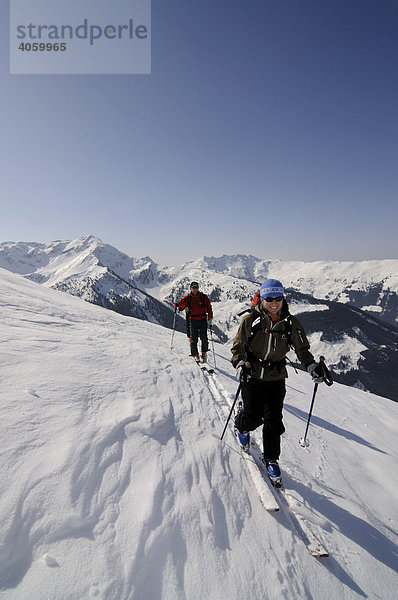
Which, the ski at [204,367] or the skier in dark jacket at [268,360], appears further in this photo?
the ski at [204,367]

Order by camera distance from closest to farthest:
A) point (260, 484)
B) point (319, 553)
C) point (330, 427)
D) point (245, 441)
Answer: point (319, 553)
point (260, 484)
point (245, 441)
point (330, 427)

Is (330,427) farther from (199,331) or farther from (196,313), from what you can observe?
(196,313)

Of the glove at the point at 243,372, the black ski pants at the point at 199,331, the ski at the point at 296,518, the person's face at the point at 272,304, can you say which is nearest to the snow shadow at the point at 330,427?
the ski at the point at 296,518

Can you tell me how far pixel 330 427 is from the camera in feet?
25.6

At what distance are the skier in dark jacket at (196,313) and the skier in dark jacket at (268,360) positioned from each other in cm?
630

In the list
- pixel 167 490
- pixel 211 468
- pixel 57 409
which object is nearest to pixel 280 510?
pixel 211 468

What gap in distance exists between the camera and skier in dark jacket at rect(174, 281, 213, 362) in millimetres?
11148

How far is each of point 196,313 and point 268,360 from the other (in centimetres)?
673

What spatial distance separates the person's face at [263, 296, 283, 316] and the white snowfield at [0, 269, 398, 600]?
3.02 meters

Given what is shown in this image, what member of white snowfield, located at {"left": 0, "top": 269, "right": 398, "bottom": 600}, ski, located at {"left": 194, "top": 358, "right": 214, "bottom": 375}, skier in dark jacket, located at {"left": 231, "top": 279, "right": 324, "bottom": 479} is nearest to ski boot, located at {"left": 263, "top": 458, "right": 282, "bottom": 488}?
skier in dark jacket, located at {"left": 231, "top": 279, "right": 324, "bottom": 479}

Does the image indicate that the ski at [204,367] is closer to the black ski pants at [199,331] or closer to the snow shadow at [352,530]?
the black ski pants at [199,331]

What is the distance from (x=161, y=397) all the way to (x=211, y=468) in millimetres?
2265

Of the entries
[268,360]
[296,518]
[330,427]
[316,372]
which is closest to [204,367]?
[330,427]

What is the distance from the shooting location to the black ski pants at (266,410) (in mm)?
4602
